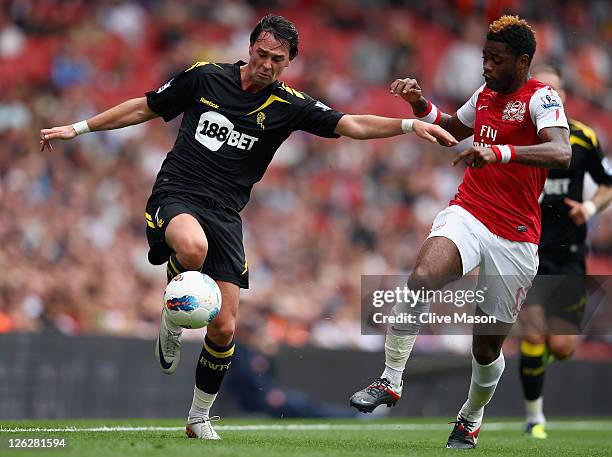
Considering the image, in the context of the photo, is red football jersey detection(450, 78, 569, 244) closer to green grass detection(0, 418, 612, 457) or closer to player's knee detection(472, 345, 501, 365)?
player's knee detection(472, 345, 501, 365)

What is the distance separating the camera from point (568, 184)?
11031mm

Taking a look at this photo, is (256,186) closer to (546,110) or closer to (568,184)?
(568,184)

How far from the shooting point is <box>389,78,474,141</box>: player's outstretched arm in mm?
8148

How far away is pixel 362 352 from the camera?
48.5 ft

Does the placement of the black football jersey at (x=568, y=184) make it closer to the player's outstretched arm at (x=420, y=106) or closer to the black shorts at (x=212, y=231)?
the player's outstretched arm at (x=420, y=106)

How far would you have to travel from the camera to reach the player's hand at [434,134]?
764cm

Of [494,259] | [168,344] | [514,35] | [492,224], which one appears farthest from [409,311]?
[514,35]

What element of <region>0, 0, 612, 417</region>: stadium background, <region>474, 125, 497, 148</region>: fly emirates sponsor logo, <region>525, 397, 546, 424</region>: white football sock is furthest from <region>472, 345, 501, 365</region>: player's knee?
<region>0, 0, 612, 417</region>: stadium background

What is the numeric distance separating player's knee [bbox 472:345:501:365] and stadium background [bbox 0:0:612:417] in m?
3.54

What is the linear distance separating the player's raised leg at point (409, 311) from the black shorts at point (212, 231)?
3.93 ft

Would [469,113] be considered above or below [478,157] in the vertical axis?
above

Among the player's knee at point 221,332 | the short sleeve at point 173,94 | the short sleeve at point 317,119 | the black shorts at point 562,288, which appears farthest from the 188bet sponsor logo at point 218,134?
the black shorts at point 562,288

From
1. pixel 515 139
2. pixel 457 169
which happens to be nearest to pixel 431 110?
pixel 515 139

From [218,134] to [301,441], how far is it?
229 centimetres
